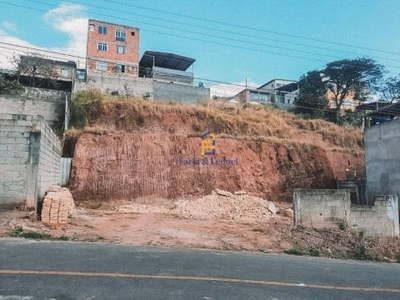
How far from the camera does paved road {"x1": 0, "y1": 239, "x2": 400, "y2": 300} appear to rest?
3.99m

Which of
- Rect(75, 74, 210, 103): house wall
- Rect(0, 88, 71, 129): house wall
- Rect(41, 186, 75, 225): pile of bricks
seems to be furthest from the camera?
Rect(75, 74, 210, 103): house wall

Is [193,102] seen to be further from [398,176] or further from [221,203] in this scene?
[398,176]

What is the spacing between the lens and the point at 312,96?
121 feet

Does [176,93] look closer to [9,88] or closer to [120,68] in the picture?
[9,88]

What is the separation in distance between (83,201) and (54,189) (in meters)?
4.51

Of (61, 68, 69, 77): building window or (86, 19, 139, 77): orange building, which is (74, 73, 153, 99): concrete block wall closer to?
(61, 68, 69, 77): building window

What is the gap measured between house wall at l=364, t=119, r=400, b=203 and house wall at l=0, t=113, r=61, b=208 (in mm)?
14820

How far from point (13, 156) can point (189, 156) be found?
10.8 metres

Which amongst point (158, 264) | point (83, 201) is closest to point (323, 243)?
point (158, 264)

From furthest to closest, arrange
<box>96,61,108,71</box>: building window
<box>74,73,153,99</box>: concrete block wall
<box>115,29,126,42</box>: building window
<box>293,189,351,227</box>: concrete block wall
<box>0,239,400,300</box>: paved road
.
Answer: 1. <box>115,29,126,42</box>: building window
2. <box>96,61,108,71</box>: building window
3. <box>74,73,153,99</box>: concrete block wall
4. <box>293,189,351,227</box>: concrete block wall
5. <box>0,239,400,300</box>: paved road

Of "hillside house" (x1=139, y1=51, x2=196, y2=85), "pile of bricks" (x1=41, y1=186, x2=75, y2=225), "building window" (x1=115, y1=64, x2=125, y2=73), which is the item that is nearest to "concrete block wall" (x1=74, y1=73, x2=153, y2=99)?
"hillside house" (x1=139, y1=51, x2=196, y2=85)

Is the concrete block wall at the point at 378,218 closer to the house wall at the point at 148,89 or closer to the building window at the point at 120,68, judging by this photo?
the house wall at the point at 148,89

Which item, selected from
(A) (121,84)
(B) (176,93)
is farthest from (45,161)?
(B) (176,93)

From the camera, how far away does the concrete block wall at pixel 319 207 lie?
36.1 ft
